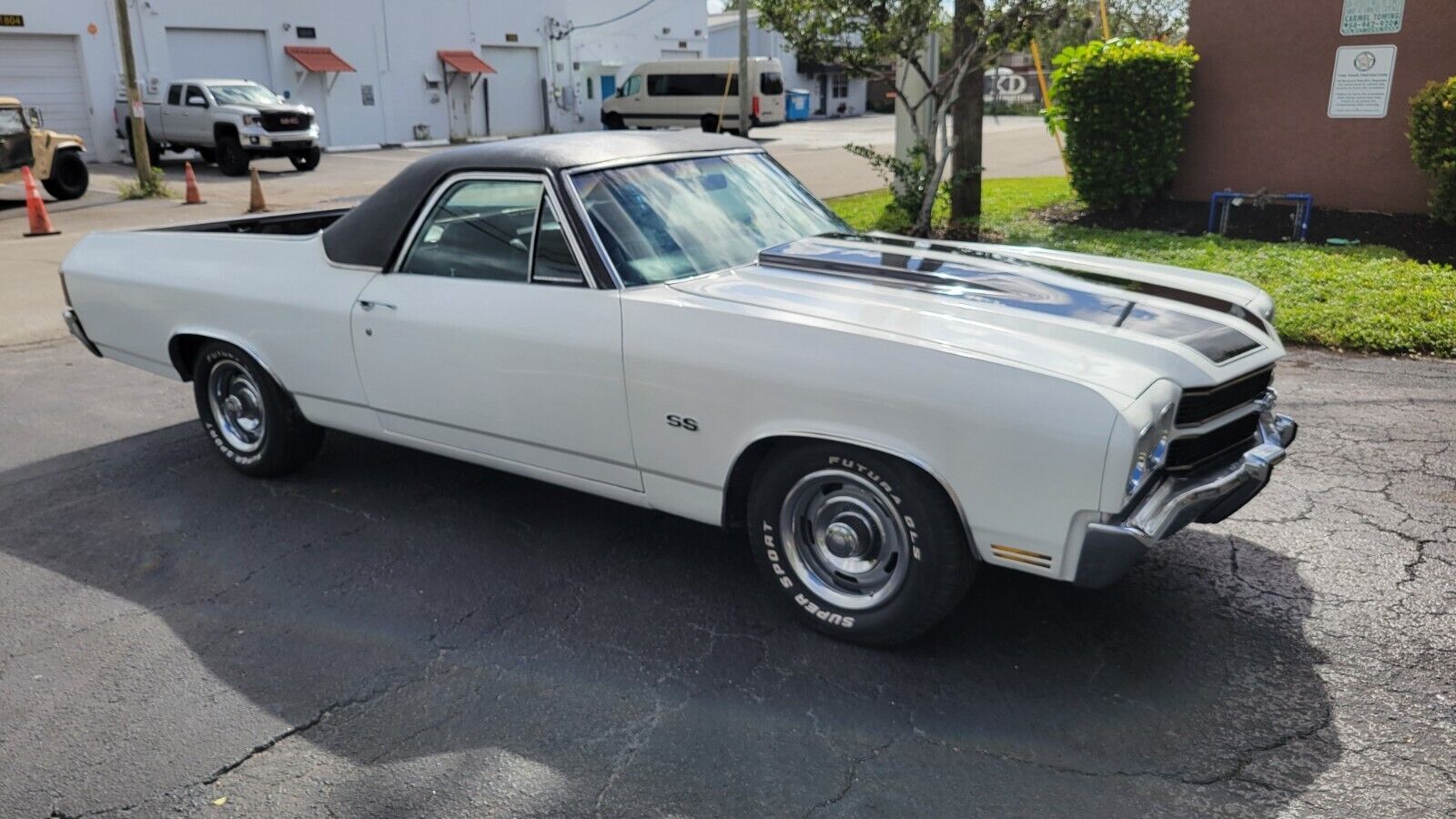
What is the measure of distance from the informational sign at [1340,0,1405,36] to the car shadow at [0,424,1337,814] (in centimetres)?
917

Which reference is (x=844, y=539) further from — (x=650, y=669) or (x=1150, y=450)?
(x=1150, y=450)

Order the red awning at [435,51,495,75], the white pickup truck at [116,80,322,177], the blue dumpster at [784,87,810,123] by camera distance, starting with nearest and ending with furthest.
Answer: the white pickup truck at [116,80,322,177]
the red awning at [435,51,495,75]
the blue dumpster at [784,87,810,123]

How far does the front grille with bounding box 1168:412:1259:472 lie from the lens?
133 inches

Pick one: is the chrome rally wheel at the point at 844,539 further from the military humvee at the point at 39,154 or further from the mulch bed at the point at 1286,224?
the military humvee at the point at 39,154

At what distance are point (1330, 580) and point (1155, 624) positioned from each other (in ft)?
2.65

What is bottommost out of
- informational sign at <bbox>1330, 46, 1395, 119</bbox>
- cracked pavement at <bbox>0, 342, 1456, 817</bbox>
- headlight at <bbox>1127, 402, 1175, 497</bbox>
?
cracked pavement at <bbox>0, 342, 1456, 817</bbox>

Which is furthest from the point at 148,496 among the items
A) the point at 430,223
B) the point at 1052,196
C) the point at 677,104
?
the point at 677,104

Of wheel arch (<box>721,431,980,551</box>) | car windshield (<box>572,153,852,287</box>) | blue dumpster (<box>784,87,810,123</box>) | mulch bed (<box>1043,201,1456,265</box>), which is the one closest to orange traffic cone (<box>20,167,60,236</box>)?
mulch bed (<box>1043,201,1456,265</box>)

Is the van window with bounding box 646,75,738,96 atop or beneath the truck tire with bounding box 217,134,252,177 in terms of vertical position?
Result: atop

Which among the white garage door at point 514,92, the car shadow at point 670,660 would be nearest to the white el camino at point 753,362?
the car shadow at point 670,660

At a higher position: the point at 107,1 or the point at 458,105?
the point at 107,1

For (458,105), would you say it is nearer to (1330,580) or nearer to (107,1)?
(107,1)

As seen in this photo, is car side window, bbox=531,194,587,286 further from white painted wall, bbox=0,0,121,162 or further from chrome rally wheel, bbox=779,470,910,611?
white painted wall, bbox=0,0,121,162

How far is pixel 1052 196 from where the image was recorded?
13969 mm
